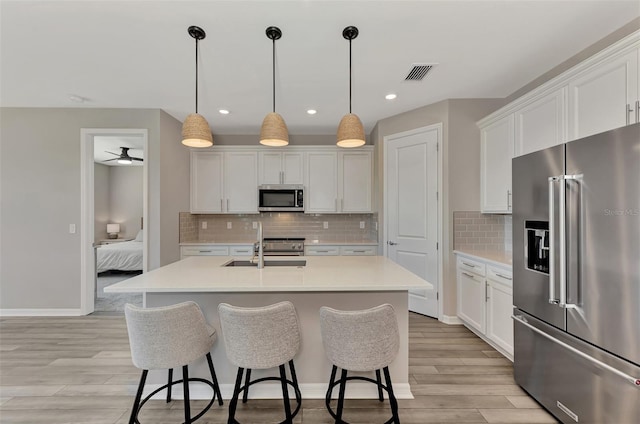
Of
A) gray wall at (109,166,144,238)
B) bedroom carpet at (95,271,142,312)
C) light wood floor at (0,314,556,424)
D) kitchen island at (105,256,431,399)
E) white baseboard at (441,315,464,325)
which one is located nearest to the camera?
light wood floor at (0,314,556,424)

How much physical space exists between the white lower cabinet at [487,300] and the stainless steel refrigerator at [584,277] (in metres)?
0.46

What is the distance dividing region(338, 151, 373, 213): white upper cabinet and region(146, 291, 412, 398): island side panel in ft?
8.51

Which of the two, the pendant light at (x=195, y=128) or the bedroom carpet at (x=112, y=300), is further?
the bedroom carpet at (x=112, y=300)

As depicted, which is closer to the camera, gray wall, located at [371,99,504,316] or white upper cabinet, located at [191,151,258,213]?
gray wall, located at [371,99,504,316]

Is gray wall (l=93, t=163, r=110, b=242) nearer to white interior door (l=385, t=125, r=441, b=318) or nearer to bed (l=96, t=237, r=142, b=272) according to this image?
bed (l=96, t=237, r=142, b=272)

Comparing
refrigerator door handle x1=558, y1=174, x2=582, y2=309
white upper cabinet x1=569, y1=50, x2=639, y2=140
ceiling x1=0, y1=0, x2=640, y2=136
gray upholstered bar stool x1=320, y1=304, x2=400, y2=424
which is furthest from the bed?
white upper cabinet x1=569, y1=50, x2=639, y2=140

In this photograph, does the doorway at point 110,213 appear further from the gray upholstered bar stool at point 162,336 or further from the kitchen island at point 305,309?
the gray upholstered bar stool at point 162,336

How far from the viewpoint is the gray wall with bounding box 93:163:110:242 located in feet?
22.8

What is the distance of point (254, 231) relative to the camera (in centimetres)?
470

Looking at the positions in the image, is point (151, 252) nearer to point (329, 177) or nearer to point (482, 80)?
point (329, 177)

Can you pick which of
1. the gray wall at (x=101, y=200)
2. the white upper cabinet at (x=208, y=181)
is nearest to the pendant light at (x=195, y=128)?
the white upper cabinet at (x=208, y=181)

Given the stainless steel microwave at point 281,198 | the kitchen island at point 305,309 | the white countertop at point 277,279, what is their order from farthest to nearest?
the stainless steel microwave at point 281,198 < the kitchen island at point 305,309 < the white countertop at point 277,279

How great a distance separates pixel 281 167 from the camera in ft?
14.6

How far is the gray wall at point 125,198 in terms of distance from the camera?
24.1 ft
